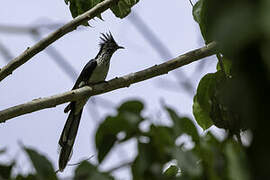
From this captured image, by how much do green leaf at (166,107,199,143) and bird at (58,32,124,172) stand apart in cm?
301

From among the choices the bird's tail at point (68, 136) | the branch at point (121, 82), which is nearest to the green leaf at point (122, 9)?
the branch at point (121, 82)

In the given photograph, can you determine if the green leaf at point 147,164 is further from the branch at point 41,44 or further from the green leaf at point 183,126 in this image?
the branch at point 41,44

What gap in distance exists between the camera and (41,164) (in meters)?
1.10

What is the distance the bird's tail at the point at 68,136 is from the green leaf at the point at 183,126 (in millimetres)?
3054

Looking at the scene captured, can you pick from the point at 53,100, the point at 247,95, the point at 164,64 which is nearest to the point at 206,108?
the point at 164,64

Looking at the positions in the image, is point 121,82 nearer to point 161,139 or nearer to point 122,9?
point 122,9

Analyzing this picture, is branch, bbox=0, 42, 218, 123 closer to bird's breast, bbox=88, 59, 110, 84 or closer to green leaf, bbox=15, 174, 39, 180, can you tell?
green leaf, bbox=15, 174, 39, 180

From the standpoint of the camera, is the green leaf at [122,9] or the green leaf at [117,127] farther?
the green leaf at [122,9]

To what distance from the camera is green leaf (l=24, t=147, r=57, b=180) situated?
3.56ft

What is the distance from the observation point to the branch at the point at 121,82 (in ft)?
9.93

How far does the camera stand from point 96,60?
5789 mm

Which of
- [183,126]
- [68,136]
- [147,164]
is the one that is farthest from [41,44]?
[147,164]

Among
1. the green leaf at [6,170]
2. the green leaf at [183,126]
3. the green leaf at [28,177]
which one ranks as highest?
the green leaf at [6,170]

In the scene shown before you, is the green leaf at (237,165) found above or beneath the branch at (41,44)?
above
